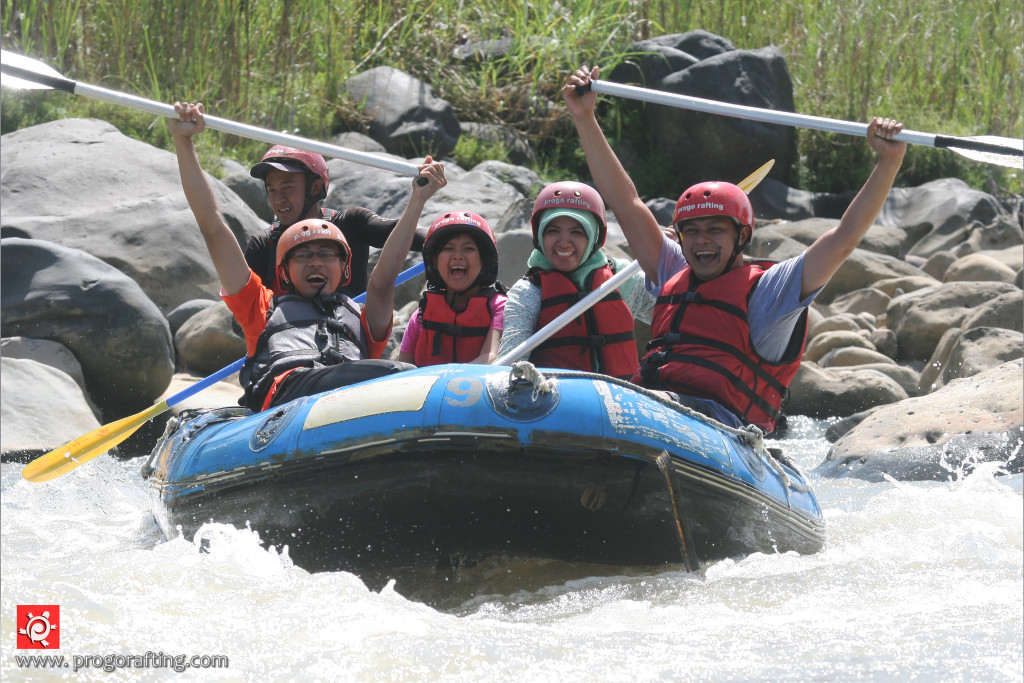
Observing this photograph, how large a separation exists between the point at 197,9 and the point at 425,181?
6.90m

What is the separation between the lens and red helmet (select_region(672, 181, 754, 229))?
3.97 meters

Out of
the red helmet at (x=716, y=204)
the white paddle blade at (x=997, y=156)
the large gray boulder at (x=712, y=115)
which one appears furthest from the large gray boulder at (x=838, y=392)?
the large gray boulder at (x=712, y=115)

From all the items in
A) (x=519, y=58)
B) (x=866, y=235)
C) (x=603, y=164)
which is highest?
(x=519, y=58)

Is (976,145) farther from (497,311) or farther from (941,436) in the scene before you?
(941,436)

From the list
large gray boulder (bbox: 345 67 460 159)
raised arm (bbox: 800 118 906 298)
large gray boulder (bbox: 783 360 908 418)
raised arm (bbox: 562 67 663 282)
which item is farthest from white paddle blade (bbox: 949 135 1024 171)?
large gray boulder (bbox: 345 67 460 159)

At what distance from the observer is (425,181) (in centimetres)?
450

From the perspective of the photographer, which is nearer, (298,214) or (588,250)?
(588,250)

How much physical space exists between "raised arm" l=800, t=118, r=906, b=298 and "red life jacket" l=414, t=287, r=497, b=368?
128cm

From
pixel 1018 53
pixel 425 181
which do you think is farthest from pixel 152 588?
pixel 1018 53

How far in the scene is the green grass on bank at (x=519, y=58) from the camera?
33.5 ft

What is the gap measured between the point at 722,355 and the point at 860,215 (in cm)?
65

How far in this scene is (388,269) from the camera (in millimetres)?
4316

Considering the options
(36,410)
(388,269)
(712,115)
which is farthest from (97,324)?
(712,115)

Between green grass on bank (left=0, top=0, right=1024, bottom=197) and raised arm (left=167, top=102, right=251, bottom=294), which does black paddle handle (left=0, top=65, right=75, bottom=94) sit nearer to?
raised arm (left=167, top=102, right=251, bottom=294)
